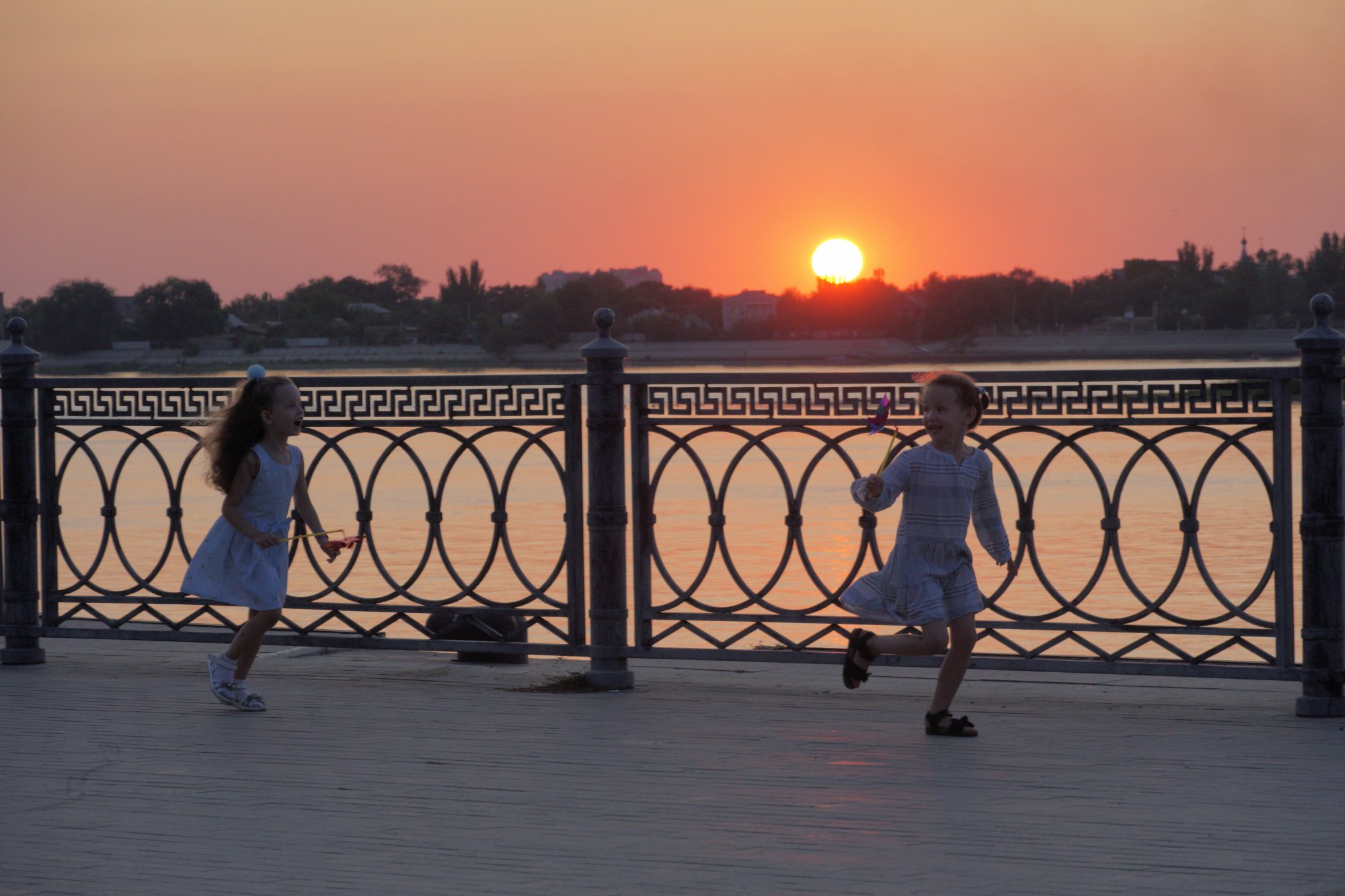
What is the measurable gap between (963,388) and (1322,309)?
4.40 ft

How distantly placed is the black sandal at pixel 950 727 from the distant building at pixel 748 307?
11296cm

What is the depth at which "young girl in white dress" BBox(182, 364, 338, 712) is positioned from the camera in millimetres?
6359

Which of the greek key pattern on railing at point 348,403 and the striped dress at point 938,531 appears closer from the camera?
the striped dress at point 938,531

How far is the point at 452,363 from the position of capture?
96.2 metres

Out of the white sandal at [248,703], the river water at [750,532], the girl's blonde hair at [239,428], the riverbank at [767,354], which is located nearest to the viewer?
the white sandal at [248,703]

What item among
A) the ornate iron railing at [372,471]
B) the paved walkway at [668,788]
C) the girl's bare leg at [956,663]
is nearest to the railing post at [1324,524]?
the paved walkway at [668,788]

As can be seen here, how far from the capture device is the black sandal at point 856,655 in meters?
5.81

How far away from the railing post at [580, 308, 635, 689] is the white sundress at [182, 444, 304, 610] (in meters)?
1.25

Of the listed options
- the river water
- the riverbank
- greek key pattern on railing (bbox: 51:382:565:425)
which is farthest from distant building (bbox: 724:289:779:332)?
greek key pattern on railing (bbox: 51:382:565:425)

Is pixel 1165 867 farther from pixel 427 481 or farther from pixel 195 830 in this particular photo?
pixel 427 481

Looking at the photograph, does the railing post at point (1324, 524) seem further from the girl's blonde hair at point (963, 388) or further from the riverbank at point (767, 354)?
the riverbank at point (767, 354)

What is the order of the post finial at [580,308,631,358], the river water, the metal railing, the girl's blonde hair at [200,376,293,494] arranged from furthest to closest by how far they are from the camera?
the river water, the post finial at [580,308,631,358], the girl's blonde hair at [200,376,293,494], the metal railing

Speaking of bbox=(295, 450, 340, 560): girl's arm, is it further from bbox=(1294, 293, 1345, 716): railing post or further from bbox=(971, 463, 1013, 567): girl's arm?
bbox=(1294, 293, 1345, 716): railing post

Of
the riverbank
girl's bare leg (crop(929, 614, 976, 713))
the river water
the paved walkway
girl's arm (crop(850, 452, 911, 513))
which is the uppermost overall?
the riverbank
